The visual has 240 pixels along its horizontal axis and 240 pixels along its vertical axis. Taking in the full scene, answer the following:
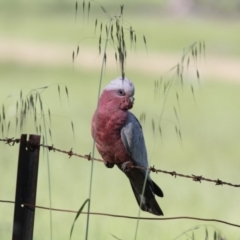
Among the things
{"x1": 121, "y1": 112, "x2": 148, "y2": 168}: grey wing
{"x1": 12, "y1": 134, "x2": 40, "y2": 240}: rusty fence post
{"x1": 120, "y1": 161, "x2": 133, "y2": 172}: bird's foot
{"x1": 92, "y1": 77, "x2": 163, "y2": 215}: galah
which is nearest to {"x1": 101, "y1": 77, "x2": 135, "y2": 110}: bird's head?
{"x1": 92, "y1": 77, "x2": 163, "y2": 215}: galah

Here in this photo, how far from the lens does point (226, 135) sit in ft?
45.0

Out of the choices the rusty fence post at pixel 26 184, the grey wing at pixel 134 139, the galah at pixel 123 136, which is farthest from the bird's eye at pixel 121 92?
the rusty fence post at pixel 26 184

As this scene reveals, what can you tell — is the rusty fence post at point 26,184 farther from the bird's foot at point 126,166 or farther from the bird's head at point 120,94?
the bird's foot at point 126,166

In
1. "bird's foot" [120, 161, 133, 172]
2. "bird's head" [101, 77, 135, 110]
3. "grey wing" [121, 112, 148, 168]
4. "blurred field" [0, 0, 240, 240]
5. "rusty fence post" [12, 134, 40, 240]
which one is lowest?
"rusty fence post" [12, 134, 40, 240]

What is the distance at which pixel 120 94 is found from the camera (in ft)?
13.7

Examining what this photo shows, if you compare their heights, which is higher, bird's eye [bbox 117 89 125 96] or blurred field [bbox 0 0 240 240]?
blurred field [bbox 0 0 240 240]

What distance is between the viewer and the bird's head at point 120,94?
4145 mm

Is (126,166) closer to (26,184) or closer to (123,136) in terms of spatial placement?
(123,136)

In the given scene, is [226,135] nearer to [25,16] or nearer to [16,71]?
[16,71]

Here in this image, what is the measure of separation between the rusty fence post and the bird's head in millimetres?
625

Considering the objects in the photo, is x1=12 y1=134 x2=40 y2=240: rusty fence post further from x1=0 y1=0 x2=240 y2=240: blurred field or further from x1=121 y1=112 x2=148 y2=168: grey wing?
x1=121 y1=112 x2=148 y2=168: grey wing

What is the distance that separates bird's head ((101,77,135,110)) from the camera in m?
4.14

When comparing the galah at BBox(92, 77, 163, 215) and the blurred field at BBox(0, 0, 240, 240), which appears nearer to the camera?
the galah at BBox(92, 77, 163, 215)

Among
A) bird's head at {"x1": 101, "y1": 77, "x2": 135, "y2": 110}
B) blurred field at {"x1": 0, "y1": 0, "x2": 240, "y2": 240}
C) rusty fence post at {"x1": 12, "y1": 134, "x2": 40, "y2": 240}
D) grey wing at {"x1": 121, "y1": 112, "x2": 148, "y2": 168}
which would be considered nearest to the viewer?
rusty fence post at {"x1": 12, "y1": 134, "x2": 40, "y2": 240}
